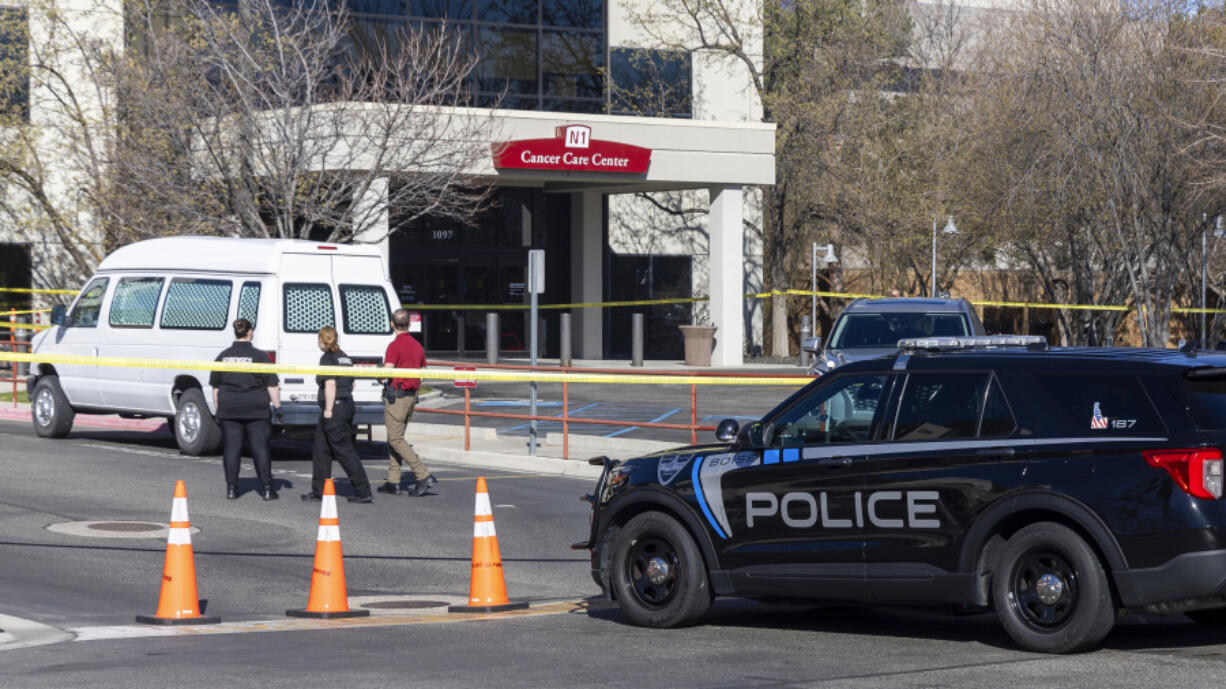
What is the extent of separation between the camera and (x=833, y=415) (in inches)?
363

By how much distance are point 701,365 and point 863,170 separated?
7622 millimetres

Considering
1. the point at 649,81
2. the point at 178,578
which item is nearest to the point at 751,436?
the point at 178,578

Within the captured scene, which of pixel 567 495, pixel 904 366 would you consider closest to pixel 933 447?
pixel 904 366

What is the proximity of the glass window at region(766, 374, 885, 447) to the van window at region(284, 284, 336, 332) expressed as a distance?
A: 414 inches

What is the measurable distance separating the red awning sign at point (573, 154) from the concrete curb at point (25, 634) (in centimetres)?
2421

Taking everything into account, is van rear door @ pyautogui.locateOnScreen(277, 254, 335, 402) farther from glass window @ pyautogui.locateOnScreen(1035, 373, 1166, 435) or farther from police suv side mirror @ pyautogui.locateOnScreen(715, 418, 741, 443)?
glass window @ pyautogui.locateOnScreen(1035, 373, 1166, 435)

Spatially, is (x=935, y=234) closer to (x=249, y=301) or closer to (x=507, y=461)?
(x=507, y=461)

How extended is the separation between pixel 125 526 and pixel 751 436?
275 inches

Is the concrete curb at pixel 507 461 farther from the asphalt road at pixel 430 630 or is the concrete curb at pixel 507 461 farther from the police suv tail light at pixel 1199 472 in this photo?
the police suv tail light at pixel 1199 472

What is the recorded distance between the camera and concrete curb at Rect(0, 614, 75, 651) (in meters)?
8.96

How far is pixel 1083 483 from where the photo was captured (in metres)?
8.15

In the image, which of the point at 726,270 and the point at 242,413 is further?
the point at 726,270

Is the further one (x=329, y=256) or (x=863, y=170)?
(x=863, y=170)

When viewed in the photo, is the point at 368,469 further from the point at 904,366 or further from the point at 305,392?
the point at 904,366
